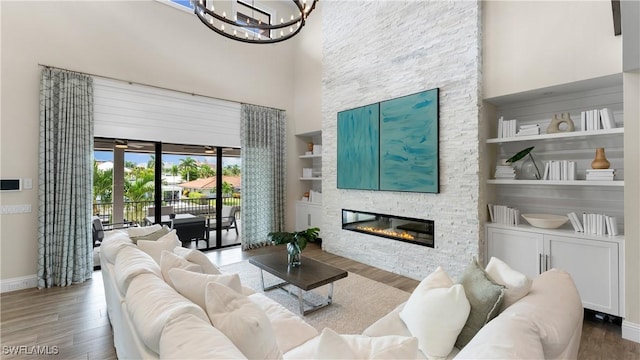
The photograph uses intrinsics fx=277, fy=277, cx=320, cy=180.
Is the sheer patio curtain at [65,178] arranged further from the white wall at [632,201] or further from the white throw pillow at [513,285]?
the white wall at [632,201]

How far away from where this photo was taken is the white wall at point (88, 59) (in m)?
3.56

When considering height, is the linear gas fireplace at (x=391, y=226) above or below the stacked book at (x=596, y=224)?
below

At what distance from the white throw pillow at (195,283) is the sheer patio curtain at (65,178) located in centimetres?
339

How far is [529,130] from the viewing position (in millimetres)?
3201

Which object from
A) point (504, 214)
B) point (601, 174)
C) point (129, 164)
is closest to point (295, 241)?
point (504, 214)

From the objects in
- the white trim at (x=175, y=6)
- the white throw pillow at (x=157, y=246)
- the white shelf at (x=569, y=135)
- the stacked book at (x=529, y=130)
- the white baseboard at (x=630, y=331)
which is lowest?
the white baseboard at (x=630, y=331)

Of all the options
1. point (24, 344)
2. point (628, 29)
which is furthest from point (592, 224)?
point (24, 344)

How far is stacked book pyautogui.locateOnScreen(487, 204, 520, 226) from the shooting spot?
3.35 metres

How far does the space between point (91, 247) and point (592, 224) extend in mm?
6160

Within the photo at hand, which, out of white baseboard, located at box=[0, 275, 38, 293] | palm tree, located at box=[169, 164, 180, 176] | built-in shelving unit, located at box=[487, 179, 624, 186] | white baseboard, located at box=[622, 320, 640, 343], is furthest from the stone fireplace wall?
white baseboard, located at box=[0, 275, 38, 293]

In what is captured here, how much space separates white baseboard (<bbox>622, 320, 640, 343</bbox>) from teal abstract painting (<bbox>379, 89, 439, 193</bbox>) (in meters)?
2.06

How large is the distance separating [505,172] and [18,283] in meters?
6.36

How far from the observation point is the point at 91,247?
397cm

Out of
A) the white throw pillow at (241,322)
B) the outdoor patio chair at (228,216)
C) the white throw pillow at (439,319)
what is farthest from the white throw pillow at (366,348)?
the outdoor patio chair at (228,216)
